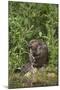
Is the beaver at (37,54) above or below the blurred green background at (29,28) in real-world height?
below

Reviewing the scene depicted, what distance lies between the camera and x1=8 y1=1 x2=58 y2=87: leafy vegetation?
4.79 ft

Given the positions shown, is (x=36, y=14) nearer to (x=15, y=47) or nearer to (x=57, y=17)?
(x=57, y=17)

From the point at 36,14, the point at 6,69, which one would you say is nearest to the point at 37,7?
the point at 36,14

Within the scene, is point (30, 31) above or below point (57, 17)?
below

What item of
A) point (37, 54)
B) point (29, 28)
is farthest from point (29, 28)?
point (37, 54)

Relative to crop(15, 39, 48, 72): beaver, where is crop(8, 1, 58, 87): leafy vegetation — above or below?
above

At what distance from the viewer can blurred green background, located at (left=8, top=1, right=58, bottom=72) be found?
146 centimetres

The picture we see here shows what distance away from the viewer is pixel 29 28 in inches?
58.7

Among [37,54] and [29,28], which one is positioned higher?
[29,28]

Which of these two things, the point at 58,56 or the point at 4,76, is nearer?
the point at 4,76

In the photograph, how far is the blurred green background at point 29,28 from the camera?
1461 mm

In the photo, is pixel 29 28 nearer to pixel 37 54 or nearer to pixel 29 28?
pixel 29 28

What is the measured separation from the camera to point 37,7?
1.51 m

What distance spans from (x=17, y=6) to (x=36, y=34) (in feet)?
0.81
